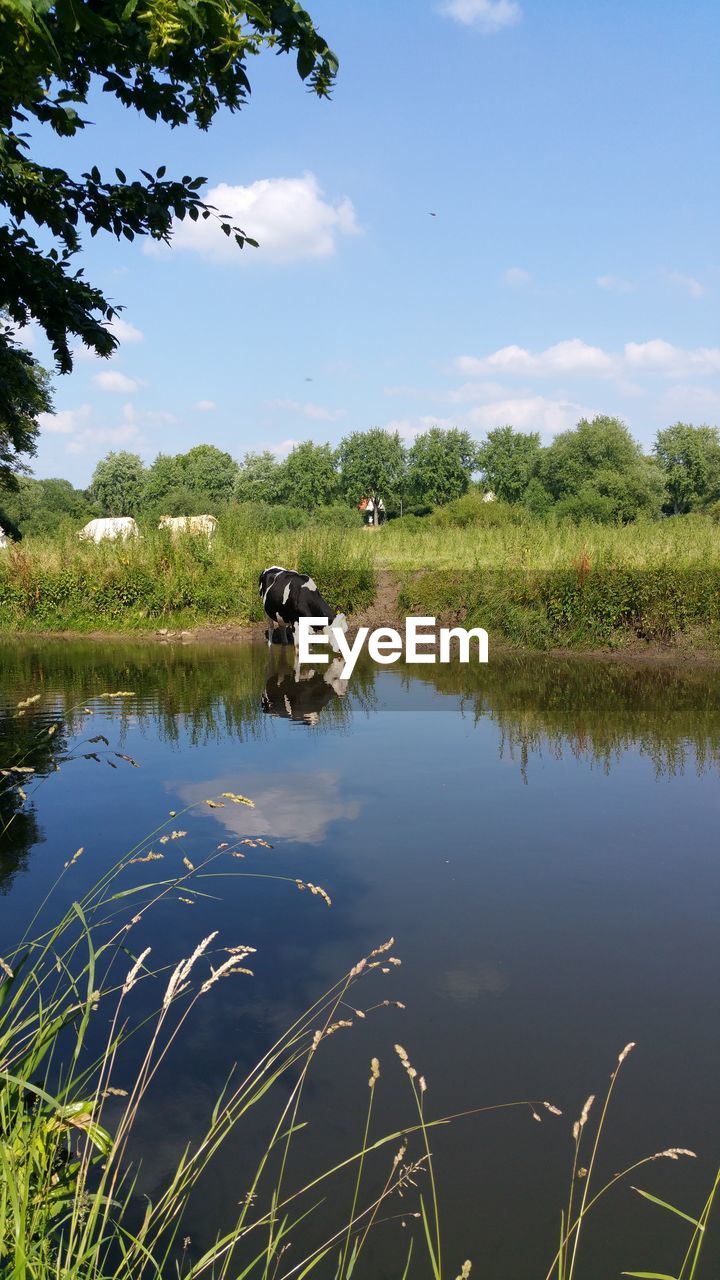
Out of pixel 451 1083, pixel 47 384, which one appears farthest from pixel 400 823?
pixel 47 384

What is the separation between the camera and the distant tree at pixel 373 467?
235 feet

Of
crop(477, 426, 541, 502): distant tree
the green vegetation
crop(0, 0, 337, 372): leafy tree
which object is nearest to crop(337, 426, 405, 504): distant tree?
crop(477, 426, 541, 502): distant tree

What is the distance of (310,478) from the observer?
234 feet

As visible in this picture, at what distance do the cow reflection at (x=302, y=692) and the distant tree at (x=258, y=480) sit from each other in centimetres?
6062

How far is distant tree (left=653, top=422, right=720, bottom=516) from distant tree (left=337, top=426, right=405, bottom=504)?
20299 millimetres

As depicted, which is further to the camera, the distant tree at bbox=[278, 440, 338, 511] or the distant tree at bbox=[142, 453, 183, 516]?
the distant tree at bbox=[142, 453, 183, 516]

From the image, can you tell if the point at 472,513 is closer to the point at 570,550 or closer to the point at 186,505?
the point at 186,505

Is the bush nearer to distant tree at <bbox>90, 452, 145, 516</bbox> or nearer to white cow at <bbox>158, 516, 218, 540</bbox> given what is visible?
white cow at <bbox>158, 516, 218, 540</bbox>

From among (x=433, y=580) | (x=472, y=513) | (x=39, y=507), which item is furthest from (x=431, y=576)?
(x=39, y=507)

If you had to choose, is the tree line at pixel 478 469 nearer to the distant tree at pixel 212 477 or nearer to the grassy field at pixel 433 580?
the distant tree at pixel 212 477

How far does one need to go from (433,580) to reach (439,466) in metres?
53.3

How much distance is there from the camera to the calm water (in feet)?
10.6

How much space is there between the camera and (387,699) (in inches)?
476

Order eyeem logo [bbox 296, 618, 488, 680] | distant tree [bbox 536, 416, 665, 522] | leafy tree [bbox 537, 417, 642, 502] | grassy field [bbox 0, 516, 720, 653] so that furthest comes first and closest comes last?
1. leafy tree [bbox 537, 417, 642, 502]
2. distant tree [bbox 536, 416, 665, 522]
3. eyeem logo [bbox 296, 618, 488, 680]
4. grassy field [bbox 0, 516, 720, 653]
